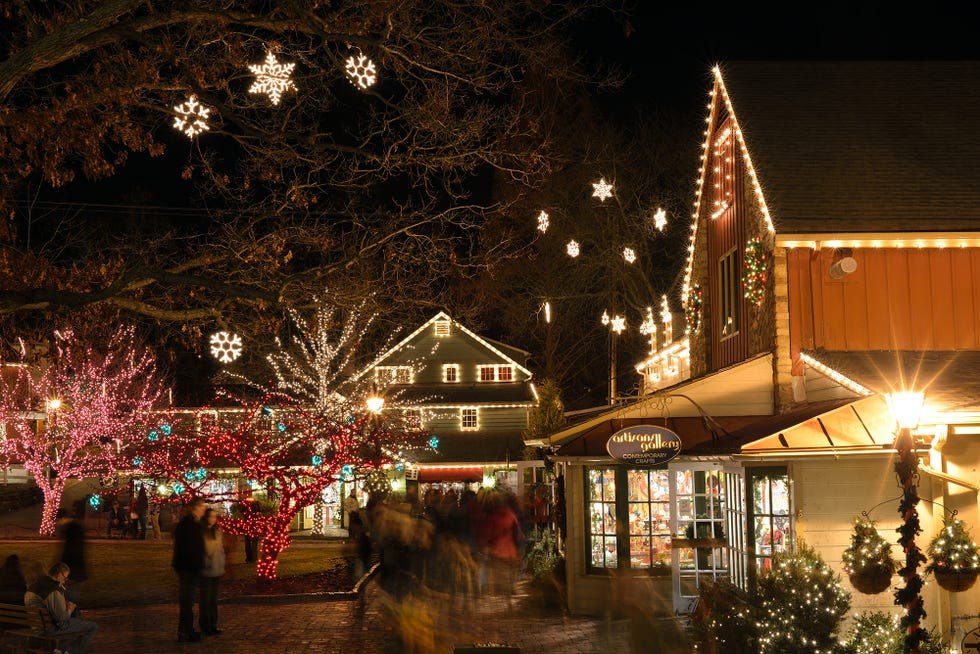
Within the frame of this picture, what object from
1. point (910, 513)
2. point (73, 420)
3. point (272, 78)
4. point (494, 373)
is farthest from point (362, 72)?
point (494, 373)

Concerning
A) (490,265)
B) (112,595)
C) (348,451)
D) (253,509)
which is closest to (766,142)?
(490,265)

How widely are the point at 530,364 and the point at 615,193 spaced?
2301 cm

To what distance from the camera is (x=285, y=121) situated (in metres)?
13.5

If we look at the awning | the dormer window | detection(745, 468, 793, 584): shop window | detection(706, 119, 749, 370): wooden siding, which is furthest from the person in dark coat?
the dormer window

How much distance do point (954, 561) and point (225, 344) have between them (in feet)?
27.9

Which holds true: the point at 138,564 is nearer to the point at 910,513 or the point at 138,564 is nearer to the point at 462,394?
the point at 910,513

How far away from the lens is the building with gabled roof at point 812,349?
12.6 meters

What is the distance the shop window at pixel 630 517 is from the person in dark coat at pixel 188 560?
19.9 ft

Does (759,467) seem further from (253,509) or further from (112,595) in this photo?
(112,595)

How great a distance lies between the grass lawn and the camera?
21.5 meters

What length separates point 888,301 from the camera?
1541cm

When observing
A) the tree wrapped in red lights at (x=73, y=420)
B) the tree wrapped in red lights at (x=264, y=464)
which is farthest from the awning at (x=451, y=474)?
the tree wrapped in red lights at (x=264, y=464)

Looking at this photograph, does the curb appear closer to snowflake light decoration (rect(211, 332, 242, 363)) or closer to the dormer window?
snowflake light decoration (rect(211, 332, 242, 363))

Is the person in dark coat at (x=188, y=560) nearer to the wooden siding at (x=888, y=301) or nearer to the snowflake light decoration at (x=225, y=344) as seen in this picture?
the snowflake light decoration at (x=225, y=344)
